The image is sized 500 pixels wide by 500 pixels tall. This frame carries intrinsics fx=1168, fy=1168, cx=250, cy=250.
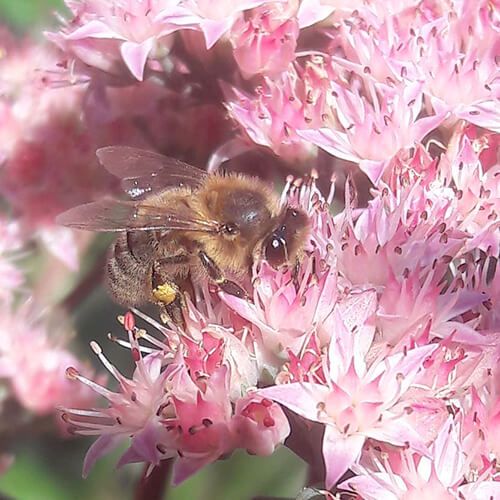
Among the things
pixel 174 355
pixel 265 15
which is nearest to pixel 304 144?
pixel 265 15

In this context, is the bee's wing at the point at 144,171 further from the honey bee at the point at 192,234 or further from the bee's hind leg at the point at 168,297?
the bee's hind leg at the point at 168,297

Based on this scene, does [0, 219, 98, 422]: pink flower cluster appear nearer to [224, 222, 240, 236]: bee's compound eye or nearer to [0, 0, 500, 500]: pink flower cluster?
[0, 0, 500, 500]: pink flower cluster

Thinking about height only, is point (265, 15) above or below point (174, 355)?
above

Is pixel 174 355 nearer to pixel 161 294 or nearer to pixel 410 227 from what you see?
pixel 161 294

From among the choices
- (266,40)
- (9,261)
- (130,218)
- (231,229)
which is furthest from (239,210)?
(9,261)

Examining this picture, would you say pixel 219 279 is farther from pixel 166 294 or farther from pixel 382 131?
pixel 382 131

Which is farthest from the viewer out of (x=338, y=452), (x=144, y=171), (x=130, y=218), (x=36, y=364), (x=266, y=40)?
(x=36, y=364)

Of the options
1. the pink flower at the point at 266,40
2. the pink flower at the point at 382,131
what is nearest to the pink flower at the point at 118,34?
the pink flower at the point at 266,40

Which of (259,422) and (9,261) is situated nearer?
(259,422)
